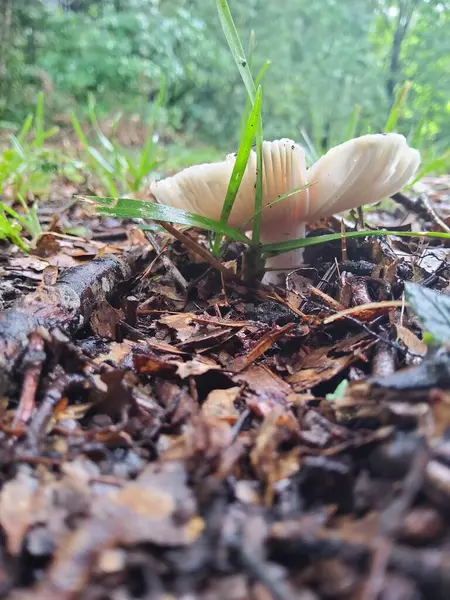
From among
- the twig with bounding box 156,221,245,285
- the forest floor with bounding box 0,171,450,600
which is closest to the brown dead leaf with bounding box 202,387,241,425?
the forest floor with bounding box 0,171,450,600

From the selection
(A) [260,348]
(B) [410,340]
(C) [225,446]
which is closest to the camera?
(C) [225,446]

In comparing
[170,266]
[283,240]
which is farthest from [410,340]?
[170,266]

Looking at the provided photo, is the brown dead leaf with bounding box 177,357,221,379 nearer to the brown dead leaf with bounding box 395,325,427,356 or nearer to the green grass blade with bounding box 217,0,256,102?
the brown dead leaf with bounding box 395,325,427,356

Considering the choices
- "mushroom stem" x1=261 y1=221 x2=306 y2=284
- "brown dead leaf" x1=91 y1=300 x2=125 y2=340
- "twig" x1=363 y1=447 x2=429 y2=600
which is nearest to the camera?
"twig" x1=363 y1=447 x2=429 y2=600

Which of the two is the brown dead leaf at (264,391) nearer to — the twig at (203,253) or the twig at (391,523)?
the twig at (391,523)

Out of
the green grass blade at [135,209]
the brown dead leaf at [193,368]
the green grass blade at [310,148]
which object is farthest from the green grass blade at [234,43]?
the green grass blade at [310,148]

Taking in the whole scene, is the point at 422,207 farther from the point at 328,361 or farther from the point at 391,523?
the point at 391,523
